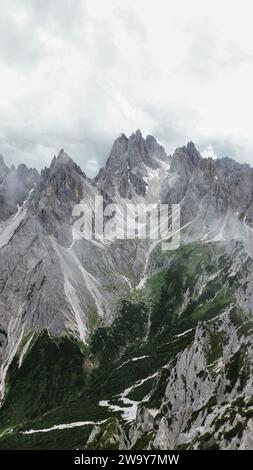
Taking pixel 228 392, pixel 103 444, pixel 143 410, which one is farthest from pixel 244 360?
pixel 103 444

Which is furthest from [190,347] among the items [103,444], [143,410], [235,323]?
[103,444]

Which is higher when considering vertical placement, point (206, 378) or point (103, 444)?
point (206, 378)

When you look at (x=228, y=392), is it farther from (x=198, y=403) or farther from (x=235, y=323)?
(x=235, y=323)
